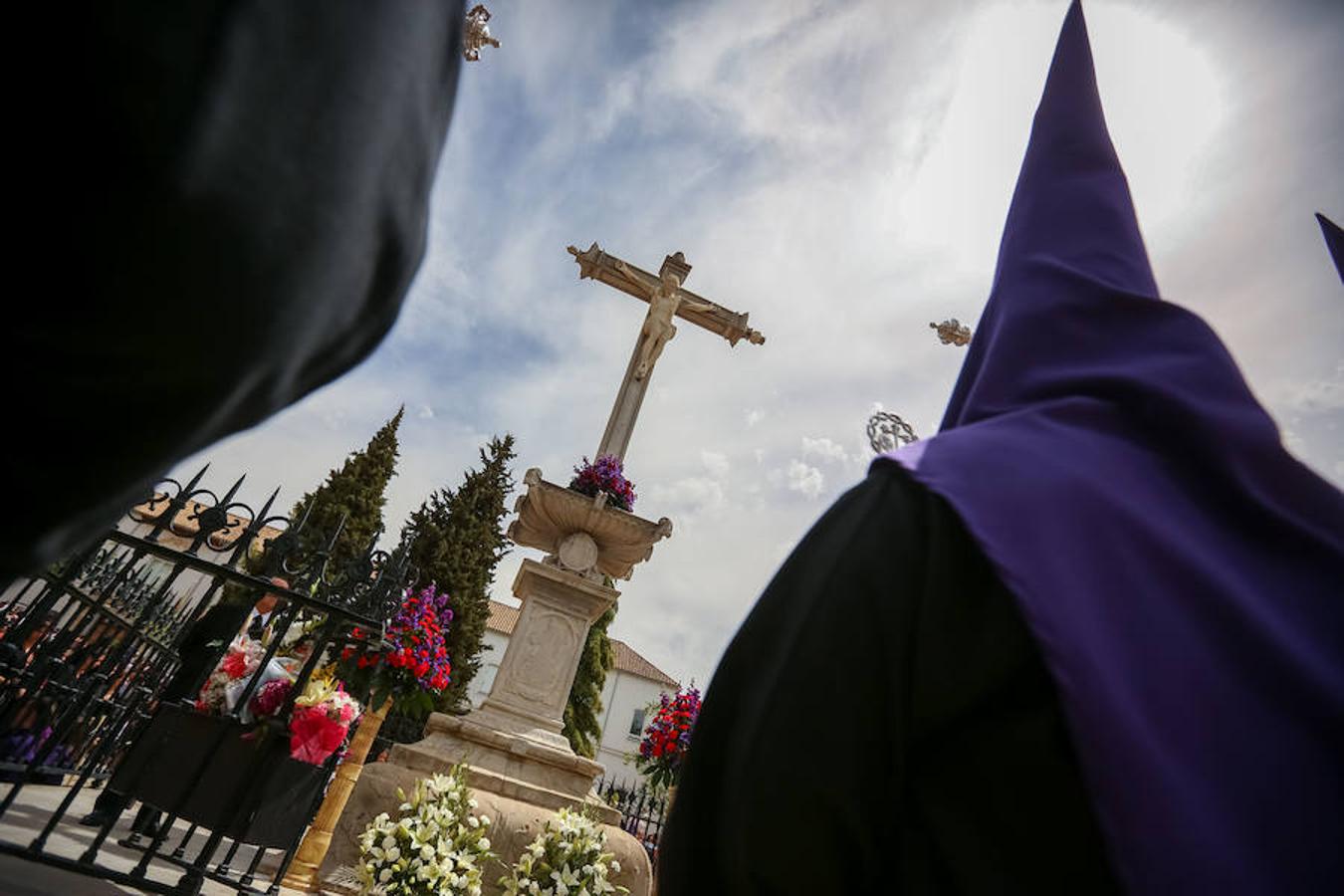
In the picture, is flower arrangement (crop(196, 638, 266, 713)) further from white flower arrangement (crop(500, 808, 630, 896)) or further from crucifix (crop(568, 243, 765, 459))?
crucifix (crop(568, 243, 765, 459))

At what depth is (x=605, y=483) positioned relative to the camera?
744cm

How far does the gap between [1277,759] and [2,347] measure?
1.26 meters

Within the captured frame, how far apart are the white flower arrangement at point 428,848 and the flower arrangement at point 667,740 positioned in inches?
85.2

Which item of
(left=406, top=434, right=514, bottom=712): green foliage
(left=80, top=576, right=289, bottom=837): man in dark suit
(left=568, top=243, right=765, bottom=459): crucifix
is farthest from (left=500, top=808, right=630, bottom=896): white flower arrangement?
(left=406, top=434, right=514, bottom=712): green foliage

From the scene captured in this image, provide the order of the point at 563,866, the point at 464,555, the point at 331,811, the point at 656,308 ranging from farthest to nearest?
the point at 464,555, the point at 656,308, the point at 331,811, the point at 563,866

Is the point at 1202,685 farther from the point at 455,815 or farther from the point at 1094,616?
the point at 455,815

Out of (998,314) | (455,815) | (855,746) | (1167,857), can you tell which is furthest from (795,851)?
(455,815)

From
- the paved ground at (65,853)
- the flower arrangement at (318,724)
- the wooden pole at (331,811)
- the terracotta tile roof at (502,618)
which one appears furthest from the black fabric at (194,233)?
the terracotta tile roof at (502,618)

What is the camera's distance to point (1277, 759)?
765 millimetres

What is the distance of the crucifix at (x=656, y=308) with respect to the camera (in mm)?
9430

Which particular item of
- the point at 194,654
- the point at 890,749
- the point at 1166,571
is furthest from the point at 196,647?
the point at 1166,571

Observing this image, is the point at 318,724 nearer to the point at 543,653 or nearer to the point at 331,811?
the point at 331,811

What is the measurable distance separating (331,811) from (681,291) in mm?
7991

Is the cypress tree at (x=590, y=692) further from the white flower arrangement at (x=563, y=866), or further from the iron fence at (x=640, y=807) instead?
the white flower arrangement at (x=563, y=866)
